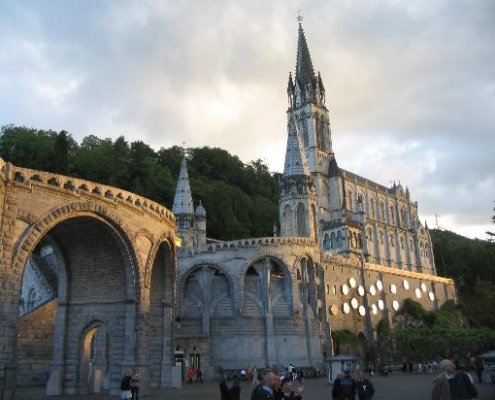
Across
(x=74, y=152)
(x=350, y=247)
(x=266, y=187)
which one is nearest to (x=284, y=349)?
(x=350, y=247)

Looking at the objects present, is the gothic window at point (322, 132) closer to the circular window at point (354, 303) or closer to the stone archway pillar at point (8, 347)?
the circular window at point (354, 303)

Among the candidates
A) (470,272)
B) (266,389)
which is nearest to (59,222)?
(266,389)

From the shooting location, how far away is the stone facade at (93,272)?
18688 mm

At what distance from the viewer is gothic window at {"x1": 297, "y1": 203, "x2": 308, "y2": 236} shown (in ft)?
170

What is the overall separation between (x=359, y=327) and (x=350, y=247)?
15607mm

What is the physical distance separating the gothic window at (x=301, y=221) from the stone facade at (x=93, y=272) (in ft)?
82.2

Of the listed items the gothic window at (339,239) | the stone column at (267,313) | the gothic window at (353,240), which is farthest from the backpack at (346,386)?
the gothic window at (353,240)

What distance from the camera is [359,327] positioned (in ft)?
171

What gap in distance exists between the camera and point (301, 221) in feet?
171

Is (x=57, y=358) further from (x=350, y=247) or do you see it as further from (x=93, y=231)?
(x=350, y=247)

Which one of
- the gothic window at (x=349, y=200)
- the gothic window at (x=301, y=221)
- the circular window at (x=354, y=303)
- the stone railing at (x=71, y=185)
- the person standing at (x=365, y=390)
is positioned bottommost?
the person standing at (x=365, y=390)

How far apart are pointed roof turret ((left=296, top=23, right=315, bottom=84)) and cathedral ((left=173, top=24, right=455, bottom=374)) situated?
1822 cm

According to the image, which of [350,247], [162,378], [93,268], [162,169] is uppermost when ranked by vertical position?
[162,169]

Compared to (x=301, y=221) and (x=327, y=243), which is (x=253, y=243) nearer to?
(x=301, y=221)
